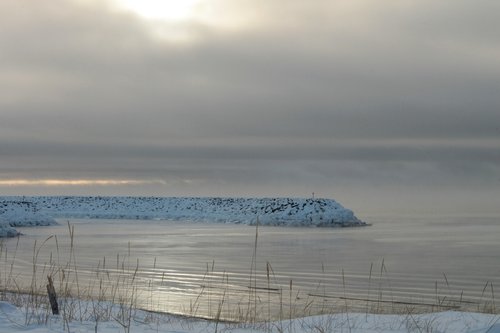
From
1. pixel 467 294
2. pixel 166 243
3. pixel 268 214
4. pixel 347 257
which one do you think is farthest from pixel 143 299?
pixel 268 214

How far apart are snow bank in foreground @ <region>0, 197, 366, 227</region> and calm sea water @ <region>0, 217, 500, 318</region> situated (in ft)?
57.6

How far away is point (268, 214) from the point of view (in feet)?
179

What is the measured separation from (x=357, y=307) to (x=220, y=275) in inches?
242

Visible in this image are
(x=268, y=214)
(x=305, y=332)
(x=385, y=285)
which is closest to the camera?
(x=305, y=332)

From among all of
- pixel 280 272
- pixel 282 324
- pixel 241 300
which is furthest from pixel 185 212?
pixel 282 324

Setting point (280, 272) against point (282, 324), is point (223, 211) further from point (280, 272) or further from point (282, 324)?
point (282, 324)

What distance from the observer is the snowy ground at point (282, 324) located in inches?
335

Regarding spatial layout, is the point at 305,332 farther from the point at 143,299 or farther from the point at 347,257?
the point at 347,257

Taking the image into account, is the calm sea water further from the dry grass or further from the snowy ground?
the snowy ground

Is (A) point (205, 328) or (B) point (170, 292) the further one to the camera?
(B) point (170, 292)

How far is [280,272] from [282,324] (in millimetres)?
9756

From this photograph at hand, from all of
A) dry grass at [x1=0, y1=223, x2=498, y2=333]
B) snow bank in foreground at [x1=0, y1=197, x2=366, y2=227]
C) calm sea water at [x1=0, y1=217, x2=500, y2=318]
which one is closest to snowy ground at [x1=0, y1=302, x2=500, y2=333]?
dry grass at [x1=0, y1=223, x2=498, y2=333]

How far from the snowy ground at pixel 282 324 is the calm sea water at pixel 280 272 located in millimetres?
734

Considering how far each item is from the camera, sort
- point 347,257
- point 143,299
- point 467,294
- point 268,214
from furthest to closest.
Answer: point 268,214
point 347,257
point 467,294
point 143,299
